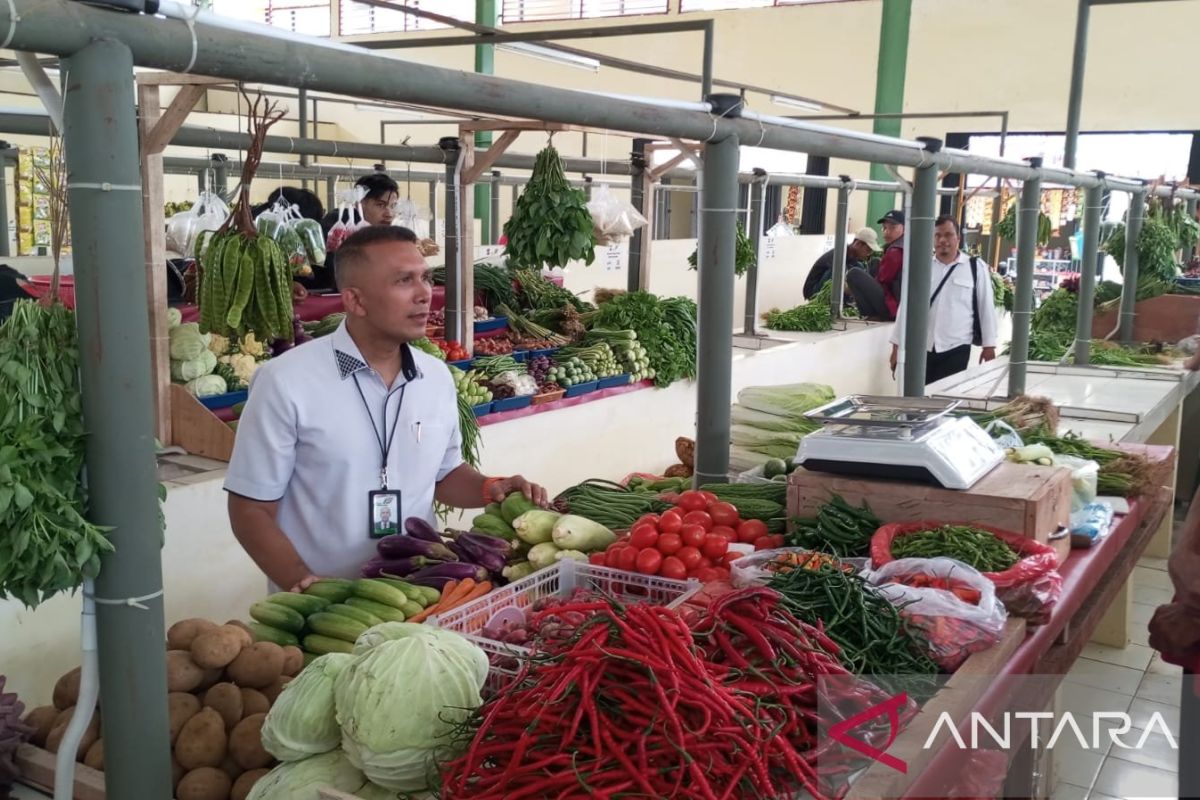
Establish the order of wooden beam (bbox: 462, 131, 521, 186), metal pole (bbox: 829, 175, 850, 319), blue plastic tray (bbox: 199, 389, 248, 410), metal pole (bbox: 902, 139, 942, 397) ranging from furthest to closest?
metal pole (bbox: 829, 175, 850, 319) < wooden beam (bbox: 462, 131, 521, 186) < blue plastic tray (bbox: 199, 389, 248, 410) < metal pole (bbox: 902, 139, 942, 397)

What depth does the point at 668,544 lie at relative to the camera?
3094mm

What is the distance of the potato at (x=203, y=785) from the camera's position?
2.07m

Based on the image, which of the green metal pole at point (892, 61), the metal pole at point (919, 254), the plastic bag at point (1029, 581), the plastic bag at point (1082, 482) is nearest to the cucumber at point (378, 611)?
the plastic bag at point (1029, 581)

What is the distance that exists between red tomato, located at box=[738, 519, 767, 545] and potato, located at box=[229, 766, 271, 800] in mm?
1638

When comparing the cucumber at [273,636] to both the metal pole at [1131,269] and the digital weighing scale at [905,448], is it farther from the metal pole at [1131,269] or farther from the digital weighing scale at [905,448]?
the metal pole at [1131,269]

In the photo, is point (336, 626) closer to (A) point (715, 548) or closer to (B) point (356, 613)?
(B) point (356, 613)

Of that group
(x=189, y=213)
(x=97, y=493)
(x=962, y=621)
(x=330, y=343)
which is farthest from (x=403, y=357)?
(x=189, y=213)

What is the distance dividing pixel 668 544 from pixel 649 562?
102 mm

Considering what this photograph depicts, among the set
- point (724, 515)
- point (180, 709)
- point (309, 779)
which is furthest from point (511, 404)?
point (309, 779)

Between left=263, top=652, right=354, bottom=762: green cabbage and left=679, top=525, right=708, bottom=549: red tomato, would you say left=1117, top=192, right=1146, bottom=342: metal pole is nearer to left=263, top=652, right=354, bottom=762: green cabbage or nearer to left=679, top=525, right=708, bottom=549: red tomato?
left=679, top=525, right=708, bottom=549: red tomato

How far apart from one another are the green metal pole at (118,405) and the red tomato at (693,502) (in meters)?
1.89

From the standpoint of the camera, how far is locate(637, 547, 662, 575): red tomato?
3.02m

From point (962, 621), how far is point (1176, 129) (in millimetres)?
14471

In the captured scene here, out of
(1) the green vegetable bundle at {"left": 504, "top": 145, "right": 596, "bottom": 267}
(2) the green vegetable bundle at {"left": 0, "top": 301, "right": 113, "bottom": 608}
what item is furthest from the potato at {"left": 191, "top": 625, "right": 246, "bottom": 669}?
(1) the green vegetable bundle at {"left": 504, "top": 145, "right": 596, "bottom": 267}
